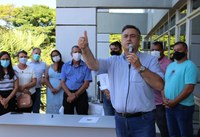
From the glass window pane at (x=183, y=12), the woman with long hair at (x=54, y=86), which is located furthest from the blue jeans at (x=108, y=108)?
the glass window pane at (x=183, y=12)

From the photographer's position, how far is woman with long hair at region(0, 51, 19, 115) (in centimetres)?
475

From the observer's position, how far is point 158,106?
14.3 feet

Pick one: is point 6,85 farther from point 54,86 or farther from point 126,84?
point 126,84

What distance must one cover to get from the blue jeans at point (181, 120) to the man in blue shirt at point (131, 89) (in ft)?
4.61

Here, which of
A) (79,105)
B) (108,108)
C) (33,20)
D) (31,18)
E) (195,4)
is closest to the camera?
(108,108)

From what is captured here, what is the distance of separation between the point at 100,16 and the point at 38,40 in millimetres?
5235

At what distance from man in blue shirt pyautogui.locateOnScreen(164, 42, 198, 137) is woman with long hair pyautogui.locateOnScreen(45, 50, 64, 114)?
219cm

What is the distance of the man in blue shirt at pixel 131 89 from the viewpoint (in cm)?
225

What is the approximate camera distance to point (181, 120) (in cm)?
360

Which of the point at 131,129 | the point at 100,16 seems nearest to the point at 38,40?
the point at 100,16

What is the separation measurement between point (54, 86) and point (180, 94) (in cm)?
252

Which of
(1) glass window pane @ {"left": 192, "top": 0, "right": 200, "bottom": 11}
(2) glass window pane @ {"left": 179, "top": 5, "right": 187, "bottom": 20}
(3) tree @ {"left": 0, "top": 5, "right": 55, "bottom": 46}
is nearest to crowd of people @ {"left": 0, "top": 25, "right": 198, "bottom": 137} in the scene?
(1) glass window pane @ {"left": 192, "top": 0, "right": 200, "bottom": 11}

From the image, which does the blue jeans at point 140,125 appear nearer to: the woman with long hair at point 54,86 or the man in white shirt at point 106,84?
the man in white shirt at point 106,84

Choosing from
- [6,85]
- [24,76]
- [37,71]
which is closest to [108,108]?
[24,76]
